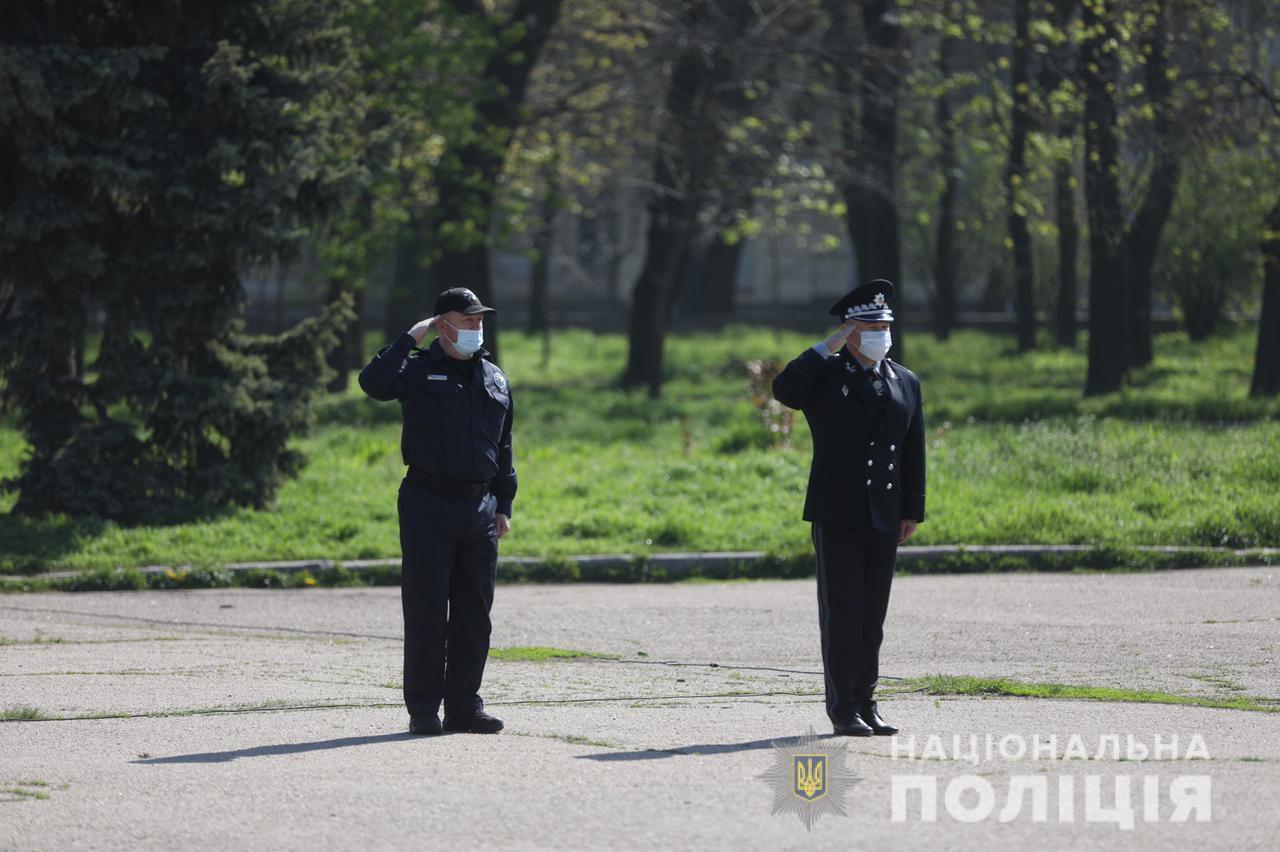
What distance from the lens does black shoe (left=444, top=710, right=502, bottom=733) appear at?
288 inches

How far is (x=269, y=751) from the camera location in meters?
6.80

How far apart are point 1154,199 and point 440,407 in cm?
2326

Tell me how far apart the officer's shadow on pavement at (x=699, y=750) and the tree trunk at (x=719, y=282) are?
4185 centimetres

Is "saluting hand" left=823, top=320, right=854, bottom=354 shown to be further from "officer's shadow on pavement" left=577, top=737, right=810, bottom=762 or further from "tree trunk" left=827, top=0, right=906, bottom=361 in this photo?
"tree trunk" left=827, top=0, right=906, bottom=361

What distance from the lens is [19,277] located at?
14.8 meters

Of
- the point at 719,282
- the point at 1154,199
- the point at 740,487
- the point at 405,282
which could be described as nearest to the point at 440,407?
the point at 740,487

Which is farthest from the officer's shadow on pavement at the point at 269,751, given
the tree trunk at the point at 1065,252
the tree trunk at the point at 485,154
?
the tree trunk at the point at 1065,252

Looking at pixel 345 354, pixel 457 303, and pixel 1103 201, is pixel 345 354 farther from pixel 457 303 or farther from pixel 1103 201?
pixel 457 303

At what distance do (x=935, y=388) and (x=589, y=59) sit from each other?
9343 millimetres

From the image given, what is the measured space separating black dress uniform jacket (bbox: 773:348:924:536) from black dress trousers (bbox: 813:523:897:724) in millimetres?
88

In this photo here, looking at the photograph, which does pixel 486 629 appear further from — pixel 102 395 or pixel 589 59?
pixel 589 59

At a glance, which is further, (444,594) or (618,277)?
(618,277)

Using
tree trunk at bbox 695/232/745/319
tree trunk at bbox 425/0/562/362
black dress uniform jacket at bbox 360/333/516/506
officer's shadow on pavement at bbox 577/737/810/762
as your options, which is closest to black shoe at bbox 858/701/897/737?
officer's shadow on pavement at bbox 577/737/810/762

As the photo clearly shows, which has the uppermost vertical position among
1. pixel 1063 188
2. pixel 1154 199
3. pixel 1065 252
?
pixel 1063 188
